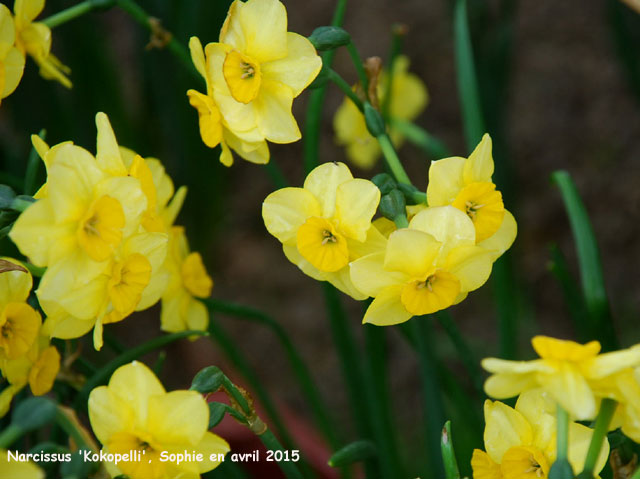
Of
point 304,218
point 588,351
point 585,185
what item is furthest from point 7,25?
point 585,185

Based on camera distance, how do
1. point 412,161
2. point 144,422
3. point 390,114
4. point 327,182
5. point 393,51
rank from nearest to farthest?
point 144,422, point 327,182, point 393,51, point 390,114, point 412,161

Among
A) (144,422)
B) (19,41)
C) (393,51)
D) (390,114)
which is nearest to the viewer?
(144,422)

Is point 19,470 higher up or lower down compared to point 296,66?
lower down

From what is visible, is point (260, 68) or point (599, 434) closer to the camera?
point (599, 434)

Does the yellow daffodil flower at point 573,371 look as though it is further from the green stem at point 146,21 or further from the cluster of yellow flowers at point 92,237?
the green stem at point 146,21

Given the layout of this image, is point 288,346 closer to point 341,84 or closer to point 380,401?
point 380,401

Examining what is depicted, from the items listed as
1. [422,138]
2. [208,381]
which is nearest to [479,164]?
[208,381]

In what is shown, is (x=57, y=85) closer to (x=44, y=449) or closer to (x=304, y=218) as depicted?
(x=304, y=218)
